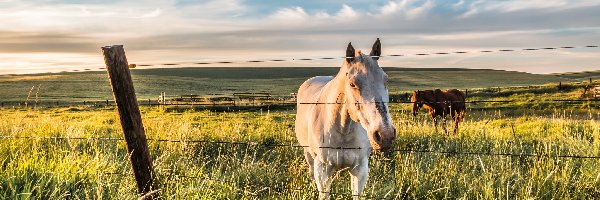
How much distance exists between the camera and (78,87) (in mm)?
82562

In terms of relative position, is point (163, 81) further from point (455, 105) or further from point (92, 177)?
point (92, 177)

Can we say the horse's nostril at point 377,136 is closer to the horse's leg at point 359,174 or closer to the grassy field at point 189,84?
the horse's leg at point 359,174

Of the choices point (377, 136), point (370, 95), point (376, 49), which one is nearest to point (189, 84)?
point (376, 49)

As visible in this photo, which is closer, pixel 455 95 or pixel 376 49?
pixel 376 49

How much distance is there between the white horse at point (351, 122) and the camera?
148 inches

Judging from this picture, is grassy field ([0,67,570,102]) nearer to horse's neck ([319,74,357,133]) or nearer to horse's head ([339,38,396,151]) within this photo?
horse's neck ([319,74,357,133])

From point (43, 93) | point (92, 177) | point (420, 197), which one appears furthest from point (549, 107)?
point (43, 93)

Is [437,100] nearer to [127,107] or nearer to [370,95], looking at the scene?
[370,95]

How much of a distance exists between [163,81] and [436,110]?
83.8 m

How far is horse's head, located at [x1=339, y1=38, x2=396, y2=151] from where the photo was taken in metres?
3.62

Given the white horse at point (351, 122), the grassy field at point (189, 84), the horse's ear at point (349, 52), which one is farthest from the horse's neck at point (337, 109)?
the grassy field at point (189, 84)

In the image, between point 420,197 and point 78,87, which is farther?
point 78,87

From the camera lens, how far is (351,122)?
495cm

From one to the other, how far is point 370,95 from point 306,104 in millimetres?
2902
